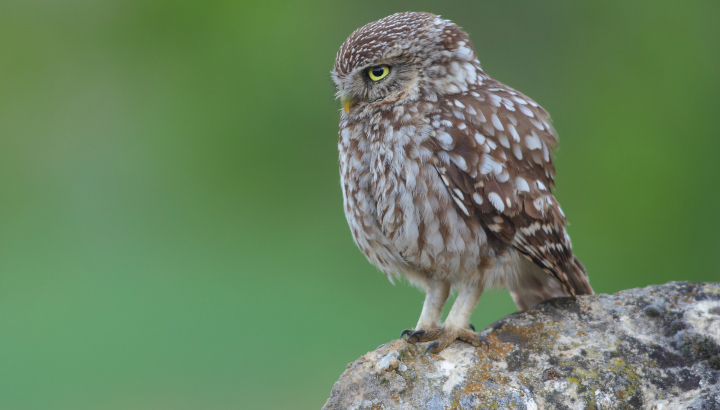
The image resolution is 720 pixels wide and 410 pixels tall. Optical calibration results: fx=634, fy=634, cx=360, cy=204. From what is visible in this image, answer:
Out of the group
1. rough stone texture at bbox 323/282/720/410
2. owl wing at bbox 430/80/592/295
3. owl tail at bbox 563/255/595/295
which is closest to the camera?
rough stone texture at bbox 323/282/720/410

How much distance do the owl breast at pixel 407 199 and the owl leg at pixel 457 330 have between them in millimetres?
87

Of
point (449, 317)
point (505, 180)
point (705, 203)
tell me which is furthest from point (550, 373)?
point (705, 203)

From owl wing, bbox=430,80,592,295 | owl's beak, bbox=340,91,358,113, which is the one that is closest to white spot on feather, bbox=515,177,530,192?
owl wing, bbox=430,80,592,295

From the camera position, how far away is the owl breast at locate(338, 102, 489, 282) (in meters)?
2.18

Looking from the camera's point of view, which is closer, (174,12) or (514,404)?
(514,404)

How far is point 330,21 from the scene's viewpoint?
4980 millimetres

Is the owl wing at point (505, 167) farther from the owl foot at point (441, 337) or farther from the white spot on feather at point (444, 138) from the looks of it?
the owl foot at point (441, 337)

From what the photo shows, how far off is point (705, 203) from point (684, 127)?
0.57 metres

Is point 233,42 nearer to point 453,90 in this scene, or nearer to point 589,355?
point 453,90

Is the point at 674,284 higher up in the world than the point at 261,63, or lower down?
lower down

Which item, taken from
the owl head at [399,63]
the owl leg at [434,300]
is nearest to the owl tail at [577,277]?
the owl leg at [434,300]

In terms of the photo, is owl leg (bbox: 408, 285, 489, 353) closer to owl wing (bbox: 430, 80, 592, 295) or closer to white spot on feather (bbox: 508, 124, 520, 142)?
owl wing (bbox: 430, 80, 592, 295)

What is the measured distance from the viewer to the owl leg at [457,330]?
86.0 inches

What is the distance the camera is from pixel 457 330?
2242 mm
